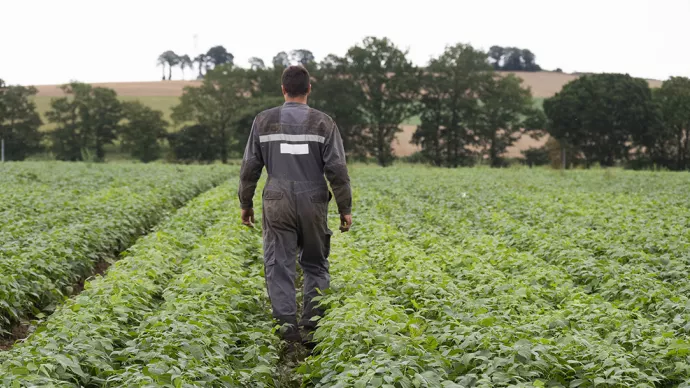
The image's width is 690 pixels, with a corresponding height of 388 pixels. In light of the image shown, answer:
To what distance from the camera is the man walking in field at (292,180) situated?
620cm

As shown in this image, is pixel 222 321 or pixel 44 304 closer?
pixel 222 321

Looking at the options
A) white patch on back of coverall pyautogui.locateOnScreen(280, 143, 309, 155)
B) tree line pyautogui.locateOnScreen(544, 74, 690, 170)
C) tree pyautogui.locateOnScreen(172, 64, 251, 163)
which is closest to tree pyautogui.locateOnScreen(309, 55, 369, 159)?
tree pyautogui.locateOnScreen(172, 64, 251, 163)

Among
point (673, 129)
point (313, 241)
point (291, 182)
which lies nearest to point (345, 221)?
point (313, 241)

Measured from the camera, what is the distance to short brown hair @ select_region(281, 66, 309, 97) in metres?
6.32

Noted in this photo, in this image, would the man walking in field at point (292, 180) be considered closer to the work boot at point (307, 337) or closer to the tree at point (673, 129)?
the work boot at point (307, 337)

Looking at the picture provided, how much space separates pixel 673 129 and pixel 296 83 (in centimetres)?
6257

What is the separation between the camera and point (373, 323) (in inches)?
208

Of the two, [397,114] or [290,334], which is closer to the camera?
[290,334]

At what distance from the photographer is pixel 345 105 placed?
62.2 m

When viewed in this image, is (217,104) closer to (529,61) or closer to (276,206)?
(276,206)

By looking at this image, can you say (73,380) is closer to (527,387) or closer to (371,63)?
(527,387)

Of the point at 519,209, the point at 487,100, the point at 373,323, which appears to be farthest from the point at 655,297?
the point at 487,100

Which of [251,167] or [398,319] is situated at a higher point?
[251,167]

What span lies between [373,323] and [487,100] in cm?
6184
